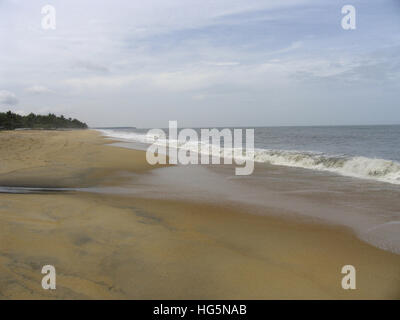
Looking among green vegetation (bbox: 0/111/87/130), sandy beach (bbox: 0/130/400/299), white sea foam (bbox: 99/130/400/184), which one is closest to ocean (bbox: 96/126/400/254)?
white sea foam (bbox: 99/130/400/184)

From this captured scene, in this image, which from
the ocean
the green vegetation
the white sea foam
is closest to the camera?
the ocean

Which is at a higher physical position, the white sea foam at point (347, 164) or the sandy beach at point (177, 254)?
the white sea foam at point (347, 164)

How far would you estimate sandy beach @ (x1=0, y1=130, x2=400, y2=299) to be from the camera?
2773 mm

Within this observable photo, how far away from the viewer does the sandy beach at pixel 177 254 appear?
109 inches

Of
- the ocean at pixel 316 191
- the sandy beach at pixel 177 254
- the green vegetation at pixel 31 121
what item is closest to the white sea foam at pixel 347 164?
the ocean at pixel 316 191

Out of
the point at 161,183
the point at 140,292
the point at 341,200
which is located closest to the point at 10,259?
the point at 140,292

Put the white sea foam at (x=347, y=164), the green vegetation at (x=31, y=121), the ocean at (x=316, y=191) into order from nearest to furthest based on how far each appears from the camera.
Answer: the ocean at (x=316, y=191), the white sea foam at (x=347, y=164), the green vegetation at (x=31, y=121)

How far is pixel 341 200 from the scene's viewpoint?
644cm

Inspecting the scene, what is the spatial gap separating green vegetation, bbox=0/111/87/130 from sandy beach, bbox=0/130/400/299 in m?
55.8

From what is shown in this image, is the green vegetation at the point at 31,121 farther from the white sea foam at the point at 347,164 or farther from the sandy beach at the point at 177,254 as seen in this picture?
the sandy beach at the point at 177,254

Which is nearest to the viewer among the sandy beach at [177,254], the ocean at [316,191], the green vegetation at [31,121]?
the sandy beach at [177,254]

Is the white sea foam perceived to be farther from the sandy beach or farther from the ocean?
the sandy beach

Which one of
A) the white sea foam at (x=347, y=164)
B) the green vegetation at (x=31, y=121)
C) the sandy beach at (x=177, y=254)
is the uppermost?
the green vegetation at (x=31, y=121)

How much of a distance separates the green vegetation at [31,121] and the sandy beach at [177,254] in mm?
55814
